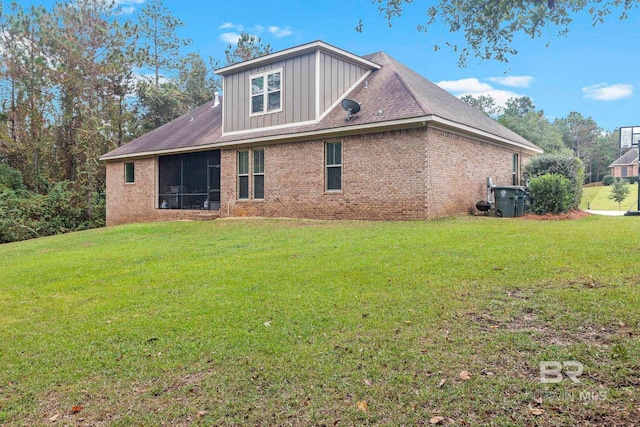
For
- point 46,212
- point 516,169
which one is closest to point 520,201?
point 516,169

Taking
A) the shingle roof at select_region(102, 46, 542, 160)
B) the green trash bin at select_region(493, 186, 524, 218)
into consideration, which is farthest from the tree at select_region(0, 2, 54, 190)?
the green trash bin at select_region(493, 186, 524, 218)

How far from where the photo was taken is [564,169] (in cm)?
1534

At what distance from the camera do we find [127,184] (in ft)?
71.8

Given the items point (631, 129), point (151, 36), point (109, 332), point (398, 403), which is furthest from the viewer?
point (151, 36)

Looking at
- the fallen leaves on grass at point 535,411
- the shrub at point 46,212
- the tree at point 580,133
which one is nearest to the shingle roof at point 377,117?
the shrub at point 46,212

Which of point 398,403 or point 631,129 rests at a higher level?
point 631,129

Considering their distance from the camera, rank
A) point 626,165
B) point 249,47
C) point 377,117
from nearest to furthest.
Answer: point 377,117 < point 249,47 < point 626,165

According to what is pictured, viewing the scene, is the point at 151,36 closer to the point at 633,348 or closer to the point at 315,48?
the point at 315,48

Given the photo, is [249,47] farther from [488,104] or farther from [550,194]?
[488,104]

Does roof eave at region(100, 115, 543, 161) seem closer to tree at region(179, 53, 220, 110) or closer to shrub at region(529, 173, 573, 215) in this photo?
shrub at region(529, 173, 573, 215)

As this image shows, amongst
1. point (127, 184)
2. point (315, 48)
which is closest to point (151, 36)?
point (127, 184)

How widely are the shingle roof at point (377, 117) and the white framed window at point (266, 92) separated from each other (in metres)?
0.84

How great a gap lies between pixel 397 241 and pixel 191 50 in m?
31.7

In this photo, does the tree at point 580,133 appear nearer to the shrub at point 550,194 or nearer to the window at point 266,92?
the shrub at point 550,194
